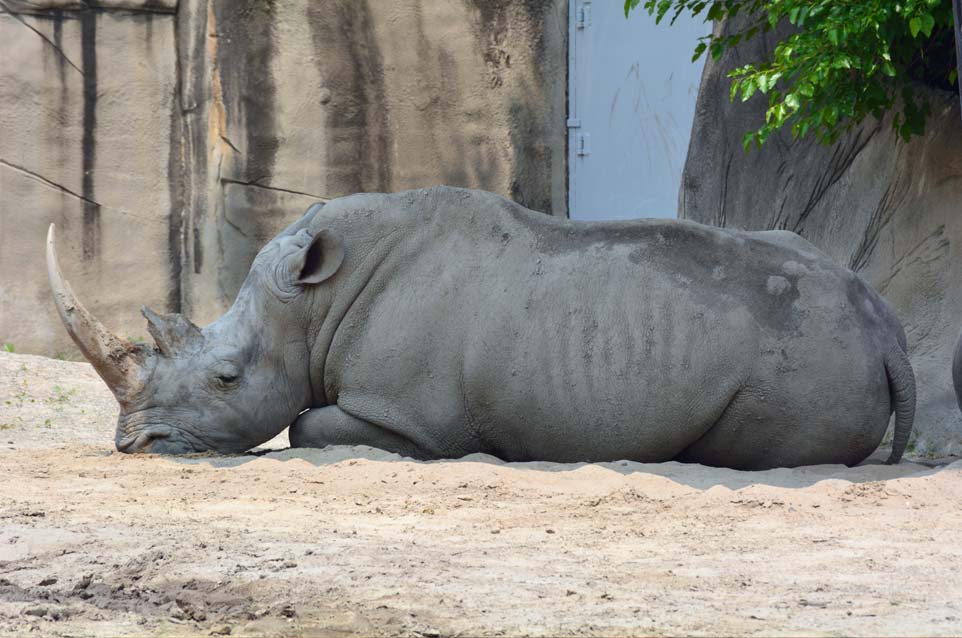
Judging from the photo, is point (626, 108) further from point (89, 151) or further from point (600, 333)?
point (600, 333)

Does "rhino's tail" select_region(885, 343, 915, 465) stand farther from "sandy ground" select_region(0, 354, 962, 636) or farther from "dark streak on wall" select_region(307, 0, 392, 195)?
"dark streak on wall" select_region(307, 0, 392, 195)

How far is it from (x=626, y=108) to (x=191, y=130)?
3342 mm

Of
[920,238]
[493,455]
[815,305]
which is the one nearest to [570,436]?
[493,455]

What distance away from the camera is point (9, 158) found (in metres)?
11.0

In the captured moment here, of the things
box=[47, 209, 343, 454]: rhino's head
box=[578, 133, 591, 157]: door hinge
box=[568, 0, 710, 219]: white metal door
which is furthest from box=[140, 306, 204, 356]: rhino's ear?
box=[578, 133, 591, 157]: door hinge

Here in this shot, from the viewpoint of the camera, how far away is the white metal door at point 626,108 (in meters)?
11.3

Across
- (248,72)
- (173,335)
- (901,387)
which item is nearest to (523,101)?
(248,72)

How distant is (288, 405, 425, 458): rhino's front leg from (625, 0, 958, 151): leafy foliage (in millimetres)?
2351

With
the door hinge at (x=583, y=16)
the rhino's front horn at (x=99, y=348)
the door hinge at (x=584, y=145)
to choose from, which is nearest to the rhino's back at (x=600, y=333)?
the rhino's front horn at (x=99, y=348)

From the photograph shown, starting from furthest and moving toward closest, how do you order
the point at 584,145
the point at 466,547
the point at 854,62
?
1. the point at 584,145
2. the point at 854,62
3. the point at 466,547

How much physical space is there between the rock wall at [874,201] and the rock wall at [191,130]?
278cm

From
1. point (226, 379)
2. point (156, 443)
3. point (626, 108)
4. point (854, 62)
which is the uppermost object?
point (854, 62)

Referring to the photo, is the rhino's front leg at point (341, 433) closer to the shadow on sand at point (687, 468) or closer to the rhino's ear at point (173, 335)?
the shadow on sand at point (687, 468)

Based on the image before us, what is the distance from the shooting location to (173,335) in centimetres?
677
